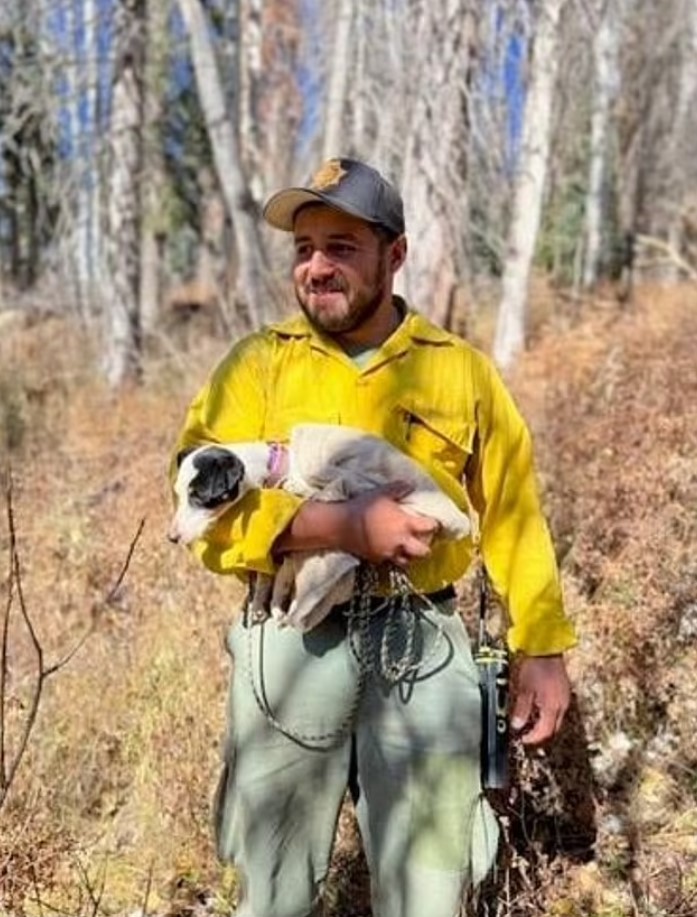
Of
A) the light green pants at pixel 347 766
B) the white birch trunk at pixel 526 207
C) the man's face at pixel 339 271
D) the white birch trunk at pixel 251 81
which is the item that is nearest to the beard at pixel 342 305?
the man's face at pixel 339 271

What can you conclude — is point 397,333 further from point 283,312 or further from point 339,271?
point 283,312

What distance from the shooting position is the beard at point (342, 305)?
2115 mm

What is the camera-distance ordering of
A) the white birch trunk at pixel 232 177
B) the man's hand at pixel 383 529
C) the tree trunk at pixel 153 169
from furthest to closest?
1. the tree trunk at pixel 153 169
2. the white birch trunk at pixel 232 177
3. the man's hand at pixel 383 529

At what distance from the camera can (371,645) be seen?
2109 mm

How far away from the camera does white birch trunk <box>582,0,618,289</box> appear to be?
17.3 m

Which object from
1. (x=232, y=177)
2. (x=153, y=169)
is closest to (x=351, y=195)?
(x=232, y=177)

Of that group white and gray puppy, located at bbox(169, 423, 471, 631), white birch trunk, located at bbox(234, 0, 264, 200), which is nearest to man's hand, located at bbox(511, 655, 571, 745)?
white and gray puppy, located at bbox(169, 423, 471, 631)

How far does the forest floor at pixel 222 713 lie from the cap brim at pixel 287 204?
79cm

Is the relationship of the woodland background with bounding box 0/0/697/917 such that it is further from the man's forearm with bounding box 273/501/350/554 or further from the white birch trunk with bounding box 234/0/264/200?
the man's forearm with bounding box 273/501/350/554

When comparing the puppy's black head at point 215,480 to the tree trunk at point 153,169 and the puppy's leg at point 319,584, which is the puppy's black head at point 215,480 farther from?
the tree trunk at point 153,169

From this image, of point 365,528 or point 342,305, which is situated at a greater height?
point 342,305

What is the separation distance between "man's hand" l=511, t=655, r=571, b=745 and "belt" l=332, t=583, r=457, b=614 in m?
0.20

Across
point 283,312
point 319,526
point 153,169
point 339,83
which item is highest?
point 319,526

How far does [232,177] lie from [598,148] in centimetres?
990
